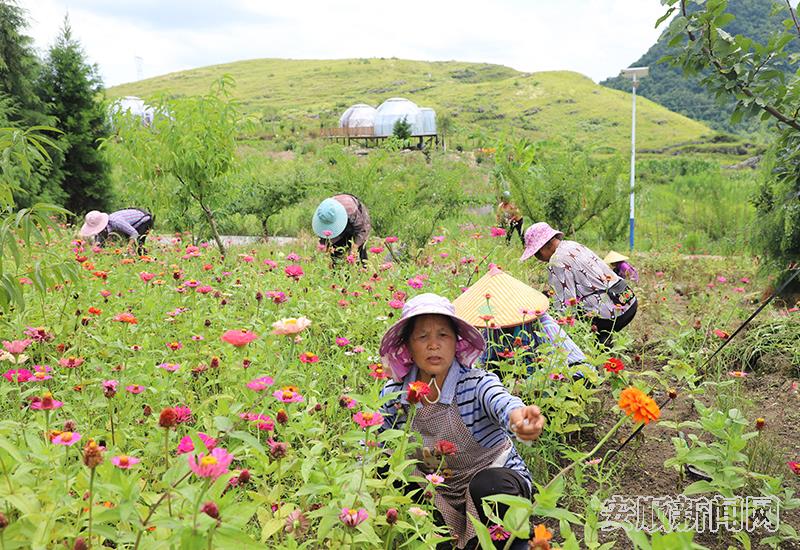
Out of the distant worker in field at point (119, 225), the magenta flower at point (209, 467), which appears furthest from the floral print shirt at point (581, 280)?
the distant worker in field at point (119, 225)

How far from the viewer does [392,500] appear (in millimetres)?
1437

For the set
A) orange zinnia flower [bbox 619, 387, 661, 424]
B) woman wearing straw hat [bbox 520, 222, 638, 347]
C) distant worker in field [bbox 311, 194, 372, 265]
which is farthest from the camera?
distant worker in field [bbox 311, 194, 372, 265]

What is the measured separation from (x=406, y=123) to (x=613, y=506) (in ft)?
121

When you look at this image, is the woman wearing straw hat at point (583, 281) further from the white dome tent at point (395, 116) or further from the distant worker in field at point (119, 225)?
the white dome tent at point (395, 116)

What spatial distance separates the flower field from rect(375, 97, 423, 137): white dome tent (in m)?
36.2

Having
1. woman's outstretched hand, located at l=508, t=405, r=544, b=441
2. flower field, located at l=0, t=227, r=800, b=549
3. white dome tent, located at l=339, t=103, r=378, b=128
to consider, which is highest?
white dome tent, located at l=339, t=103, r=378, b=128

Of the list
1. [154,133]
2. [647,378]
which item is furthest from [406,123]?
[647,378]

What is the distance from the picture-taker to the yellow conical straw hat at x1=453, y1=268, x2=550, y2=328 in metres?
2.60

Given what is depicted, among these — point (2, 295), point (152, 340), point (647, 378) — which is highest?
point (2, 295)

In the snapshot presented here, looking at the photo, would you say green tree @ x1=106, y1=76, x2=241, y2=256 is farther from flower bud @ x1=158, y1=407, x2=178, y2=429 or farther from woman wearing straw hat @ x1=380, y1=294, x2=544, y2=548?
flower bud @ x1=158, y1=407, x2=178, y2=429

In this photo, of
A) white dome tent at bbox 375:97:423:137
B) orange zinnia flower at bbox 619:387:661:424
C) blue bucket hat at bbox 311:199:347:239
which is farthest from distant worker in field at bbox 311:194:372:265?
white dome tent at bbox 375:97:423:137

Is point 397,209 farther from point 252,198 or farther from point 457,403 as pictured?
point 457,403

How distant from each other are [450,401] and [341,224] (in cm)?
326

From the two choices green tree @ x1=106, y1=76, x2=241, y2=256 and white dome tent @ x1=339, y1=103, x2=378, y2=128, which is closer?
green tree @ x1=106, y1=76, x2=241, y2=256
